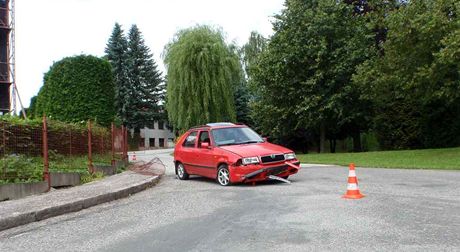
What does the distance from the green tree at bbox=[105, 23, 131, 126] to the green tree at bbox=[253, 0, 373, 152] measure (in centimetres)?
3048

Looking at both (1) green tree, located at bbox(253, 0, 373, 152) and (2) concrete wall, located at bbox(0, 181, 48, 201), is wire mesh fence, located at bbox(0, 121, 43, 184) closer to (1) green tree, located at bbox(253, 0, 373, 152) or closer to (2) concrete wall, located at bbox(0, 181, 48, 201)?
(2) concrete wall, located at bbox(0, 181, 48, 201)

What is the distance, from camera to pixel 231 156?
12.3m

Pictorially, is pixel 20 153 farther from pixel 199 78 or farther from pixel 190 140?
pixel 199 78

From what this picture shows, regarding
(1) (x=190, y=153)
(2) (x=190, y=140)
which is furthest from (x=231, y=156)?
(2) (x=190, y=140)

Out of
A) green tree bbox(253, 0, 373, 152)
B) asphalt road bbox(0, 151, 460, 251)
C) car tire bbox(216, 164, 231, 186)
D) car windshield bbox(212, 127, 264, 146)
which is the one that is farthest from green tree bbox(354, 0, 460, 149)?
asphalt road bbox(0, 151, 460, 251)

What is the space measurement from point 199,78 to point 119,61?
28.3m

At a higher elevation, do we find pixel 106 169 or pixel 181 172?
pixel 106 169

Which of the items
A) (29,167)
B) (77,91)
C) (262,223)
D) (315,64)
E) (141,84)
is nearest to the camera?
(262,223)

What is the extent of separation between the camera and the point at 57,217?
866 centimetres

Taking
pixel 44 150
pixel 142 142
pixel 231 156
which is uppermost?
pixel 142 142

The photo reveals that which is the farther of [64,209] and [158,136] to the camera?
[158,136]

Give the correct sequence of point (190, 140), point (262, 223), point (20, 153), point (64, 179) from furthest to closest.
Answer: point (190, 140) → point (64, 179) → point (20, 153) → point (262, 223)

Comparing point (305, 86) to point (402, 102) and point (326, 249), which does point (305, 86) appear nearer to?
point (402, 102)

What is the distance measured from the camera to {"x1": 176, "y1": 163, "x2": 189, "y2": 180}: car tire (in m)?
15.2
